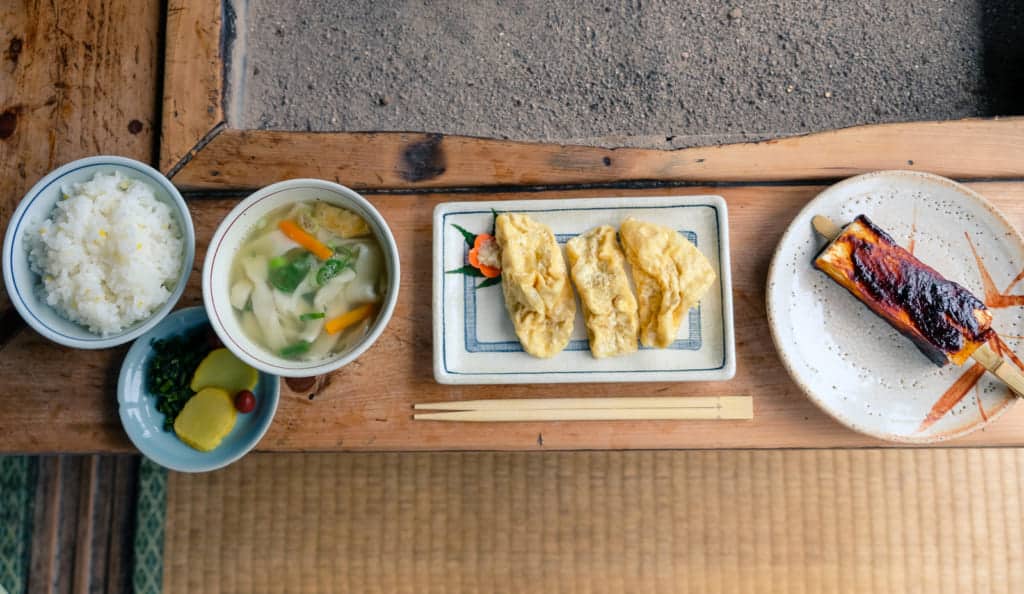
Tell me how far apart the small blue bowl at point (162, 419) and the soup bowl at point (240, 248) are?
0.65 ft

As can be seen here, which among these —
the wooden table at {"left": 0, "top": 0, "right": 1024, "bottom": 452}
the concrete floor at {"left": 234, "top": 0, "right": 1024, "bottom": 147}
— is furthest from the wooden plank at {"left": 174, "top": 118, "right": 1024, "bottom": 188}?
the concrete floor at {"left": 234, "top": 0, "right": 1024, "bottom": 147}

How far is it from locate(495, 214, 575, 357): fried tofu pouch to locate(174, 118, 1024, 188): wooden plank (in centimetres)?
15

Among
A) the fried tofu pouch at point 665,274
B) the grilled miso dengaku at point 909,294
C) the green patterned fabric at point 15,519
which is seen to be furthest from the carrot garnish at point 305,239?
the green patterned fabric at point 15,519

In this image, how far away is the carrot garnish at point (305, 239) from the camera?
1458mm

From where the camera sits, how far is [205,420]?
4.99 feet

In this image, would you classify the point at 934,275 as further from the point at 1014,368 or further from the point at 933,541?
the point at 933,541

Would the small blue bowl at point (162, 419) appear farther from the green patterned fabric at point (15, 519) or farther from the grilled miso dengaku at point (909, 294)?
the grilled miso dengaku at point (909, 294)

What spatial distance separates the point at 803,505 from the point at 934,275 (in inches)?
33.2

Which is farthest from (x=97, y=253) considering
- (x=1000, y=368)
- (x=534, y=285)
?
(x=1000, y=368)

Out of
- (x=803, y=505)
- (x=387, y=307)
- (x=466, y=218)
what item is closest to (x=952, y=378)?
(x=803, y=505)

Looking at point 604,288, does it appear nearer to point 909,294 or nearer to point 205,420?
point 909,294

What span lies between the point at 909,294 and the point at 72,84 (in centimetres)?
209

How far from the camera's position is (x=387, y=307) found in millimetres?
1361

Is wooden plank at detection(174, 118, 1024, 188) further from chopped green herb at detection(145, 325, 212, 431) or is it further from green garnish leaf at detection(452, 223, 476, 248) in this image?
chopped green herb at detection(145, 325, 212, 431)
